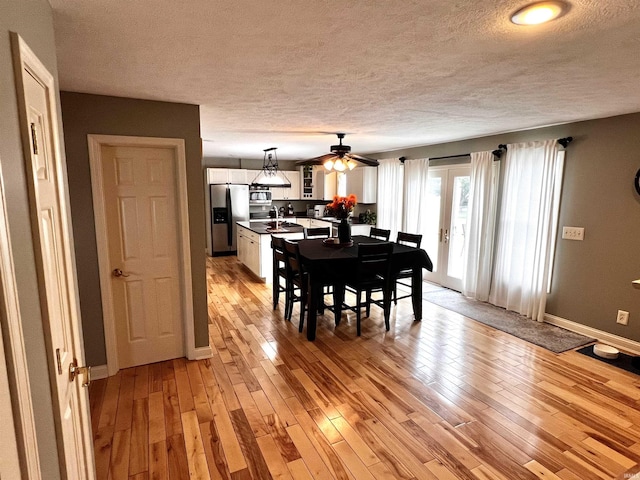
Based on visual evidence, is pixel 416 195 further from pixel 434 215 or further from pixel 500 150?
pixel 500 150

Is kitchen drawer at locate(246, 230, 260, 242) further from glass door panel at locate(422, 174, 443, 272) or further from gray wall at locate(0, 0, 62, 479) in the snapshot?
gray wall at locate(0, 0, 62, 479)

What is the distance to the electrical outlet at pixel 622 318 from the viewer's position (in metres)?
3.55

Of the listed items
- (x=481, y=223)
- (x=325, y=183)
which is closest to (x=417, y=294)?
(x=481, y=223)

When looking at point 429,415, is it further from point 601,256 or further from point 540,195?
point 540,195

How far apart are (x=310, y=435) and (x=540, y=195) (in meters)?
3.74

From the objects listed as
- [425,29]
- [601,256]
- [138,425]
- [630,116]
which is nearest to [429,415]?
[138,425]

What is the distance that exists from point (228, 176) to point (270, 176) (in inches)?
40.5

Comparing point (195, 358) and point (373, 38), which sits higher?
point (373, 38)

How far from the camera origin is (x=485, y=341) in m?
3.74

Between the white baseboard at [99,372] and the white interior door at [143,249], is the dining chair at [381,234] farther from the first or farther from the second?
the white baseboard at [99,372]

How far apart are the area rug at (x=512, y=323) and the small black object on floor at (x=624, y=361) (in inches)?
5.9

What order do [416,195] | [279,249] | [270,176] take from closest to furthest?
[279,249] < [416,195] < [270,176]

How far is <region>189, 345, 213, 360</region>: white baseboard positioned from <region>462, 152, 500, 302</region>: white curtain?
375cm

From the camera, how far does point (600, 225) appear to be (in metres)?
3.70
